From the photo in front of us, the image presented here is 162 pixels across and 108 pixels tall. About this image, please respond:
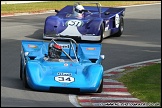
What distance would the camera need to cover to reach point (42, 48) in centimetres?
1264

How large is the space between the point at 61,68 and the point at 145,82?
1.96m

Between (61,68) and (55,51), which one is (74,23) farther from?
(61,68)

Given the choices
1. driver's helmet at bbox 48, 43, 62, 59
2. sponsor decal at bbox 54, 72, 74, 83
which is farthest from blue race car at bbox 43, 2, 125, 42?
sponsor decal at bbox 54, 72, 74, 83

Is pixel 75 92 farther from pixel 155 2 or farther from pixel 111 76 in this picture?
pixel 155 2

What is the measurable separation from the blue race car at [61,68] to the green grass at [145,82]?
2.40 feet

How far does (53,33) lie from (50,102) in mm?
8771

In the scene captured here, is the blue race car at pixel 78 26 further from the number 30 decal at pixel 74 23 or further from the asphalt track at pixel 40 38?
the asphalt track at pixel 40 38

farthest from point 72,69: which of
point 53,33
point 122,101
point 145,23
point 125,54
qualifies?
point 145,23

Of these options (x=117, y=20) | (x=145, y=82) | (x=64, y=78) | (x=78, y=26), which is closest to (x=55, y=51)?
(x=64, y=78)

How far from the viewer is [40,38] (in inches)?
784

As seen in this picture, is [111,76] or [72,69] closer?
[72,69]

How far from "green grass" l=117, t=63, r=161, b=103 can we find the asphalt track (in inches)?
23.5

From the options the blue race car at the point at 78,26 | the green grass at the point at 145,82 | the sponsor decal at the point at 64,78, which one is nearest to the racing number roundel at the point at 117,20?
the blue race car at the point at 78,26

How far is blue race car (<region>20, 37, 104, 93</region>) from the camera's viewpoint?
10.9 meters
